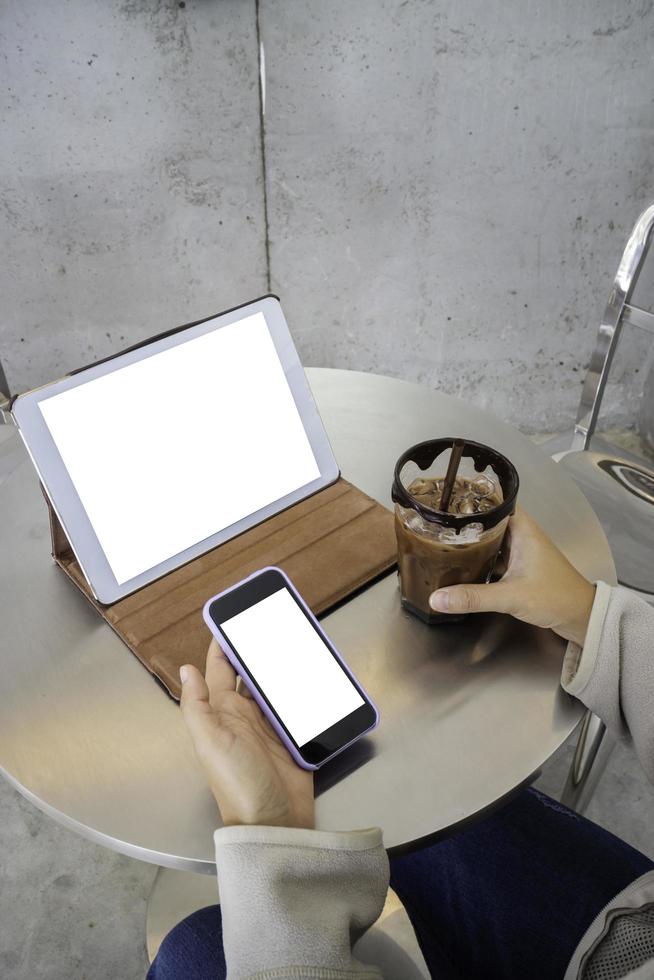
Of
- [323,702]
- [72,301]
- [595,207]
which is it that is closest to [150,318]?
[72,301]

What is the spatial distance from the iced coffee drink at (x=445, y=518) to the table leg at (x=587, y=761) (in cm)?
52

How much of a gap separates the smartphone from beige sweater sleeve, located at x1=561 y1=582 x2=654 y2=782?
230 mm

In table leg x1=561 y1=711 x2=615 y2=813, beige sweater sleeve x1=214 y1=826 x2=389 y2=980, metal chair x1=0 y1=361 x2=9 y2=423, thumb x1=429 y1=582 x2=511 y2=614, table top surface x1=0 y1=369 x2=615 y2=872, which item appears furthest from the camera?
metal chair x1=0 y1=361 x2=9 y2=423

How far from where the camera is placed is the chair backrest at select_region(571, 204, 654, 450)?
1.35 metres

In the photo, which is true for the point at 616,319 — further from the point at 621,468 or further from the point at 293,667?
the point at 293,667

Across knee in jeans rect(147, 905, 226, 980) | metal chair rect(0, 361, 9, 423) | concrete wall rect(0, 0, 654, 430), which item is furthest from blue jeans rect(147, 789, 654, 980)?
concrete wall rect(0, 0, 654, 430)

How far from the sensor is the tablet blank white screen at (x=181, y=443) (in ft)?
2.68

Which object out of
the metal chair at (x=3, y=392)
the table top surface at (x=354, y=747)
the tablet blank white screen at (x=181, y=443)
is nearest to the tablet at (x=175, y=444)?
the tablet blank white screen at (x=181, y=443)

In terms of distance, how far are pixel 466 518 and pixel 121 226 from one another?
1.49 m

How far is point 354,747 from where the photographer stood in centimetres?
76

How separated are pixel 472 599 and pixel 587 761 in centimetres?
63

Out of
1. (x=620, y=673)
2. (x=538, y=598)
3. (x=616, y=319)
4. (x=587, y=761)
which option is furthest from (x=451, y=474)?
(x=616, y=319)

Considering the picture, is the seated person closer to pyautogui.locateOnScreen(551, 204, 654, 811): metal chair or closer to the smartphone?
the smartphone

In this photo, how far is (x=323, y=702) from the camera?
0.75m
